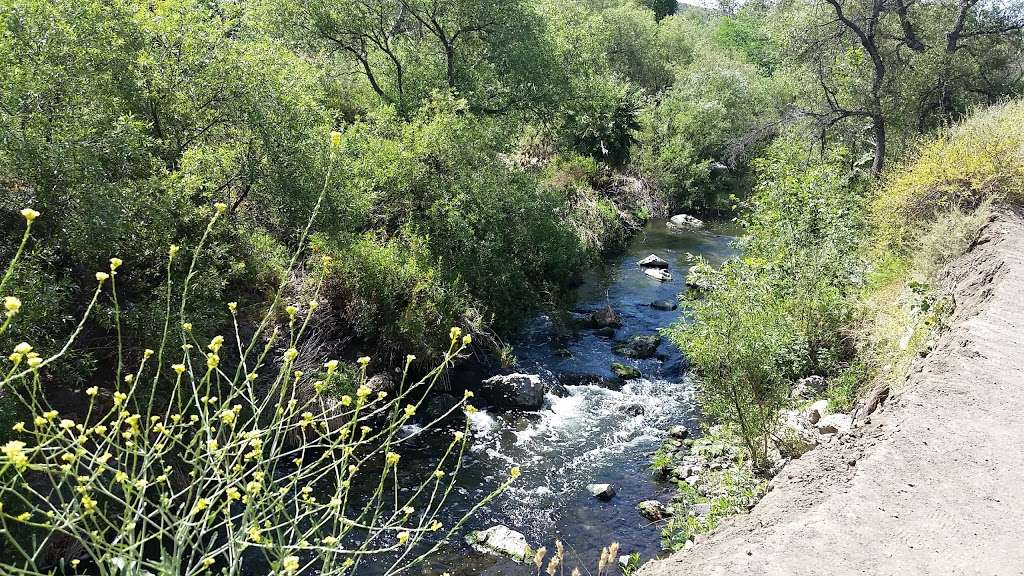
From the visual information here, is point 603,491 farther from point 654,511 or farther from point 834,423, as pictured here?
point 834,423

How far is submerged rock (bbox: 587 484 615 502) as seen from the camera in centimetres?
1162

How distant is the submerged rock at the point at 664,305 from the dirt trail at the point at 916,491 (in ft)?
35.4

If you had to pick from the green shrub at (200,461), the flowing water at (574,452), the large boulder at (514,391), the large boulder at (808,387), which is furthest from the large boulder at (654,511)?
the large boulder at (514,391)

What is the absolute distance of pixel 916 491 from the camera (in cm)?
679

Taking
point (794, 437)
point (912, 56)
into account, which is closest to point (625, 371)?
point (794, 437)

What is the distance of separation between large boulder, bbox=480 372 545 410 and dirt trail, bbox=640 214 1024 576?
22.8 feet

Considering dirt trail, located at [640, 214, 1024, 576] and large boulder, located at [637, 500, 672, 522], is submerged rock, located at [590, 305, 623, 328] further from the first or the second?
dirt trail, located at [640, 214, 1024, 576]

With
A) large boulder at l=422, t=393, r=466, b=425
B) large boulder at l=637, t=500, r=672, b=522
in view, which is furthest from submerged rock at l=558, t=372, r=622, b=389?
large boulder at l=637, t=500, r=672, b=522

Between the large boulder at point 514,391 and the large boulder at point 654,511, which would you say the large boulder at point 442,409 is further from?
the large boulder at point 654,511

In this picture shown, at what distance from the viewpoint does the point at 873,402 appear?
9.98 m

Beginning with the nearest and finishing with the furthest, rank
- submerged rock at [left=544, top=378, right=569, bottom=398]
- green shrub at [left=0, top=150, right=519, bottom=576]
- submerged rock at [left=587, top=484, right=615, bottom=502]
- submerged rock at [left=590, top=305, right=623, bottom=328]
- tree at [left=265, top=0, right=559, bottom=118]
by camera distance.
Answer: green shrub at [left=0, top=150, right=519, bottom=576]
submerged rock at [left=587, top=484, right=615, bottom=502]
submerged rock at [left=544, top=378, right=569, bottom=398]
submerged rock at [left=590, top=305, right=623, bottom=328]
tree at [left=265, top=0, right=559, bottom=118]

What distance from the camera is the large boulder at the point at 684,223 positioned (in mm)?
30752

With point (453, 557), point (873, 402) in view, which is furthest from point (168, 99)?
point (873, 402)

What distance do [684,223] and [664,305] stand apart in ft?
38.5
